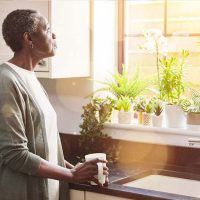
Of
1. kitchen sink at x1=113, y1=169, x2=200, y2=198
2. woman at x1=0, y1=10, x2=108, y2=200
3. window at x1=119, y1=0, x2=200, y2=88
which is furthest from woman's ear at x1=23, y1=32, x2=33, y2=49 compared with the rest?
window at x1=119, y1=0, x2=200, y2=88

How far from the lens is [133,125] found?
262 cm

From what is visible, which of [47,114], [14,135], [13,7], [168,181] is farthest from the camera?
[13,7]

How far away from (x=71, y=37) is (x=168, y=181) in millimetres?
916

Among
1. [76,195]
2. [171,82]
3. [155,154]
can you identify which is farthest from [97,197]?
[171,82]

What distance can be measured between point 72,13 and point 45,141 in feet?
3.08

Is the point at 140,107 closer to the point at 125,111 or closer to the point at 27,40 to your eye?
the point at 125,111

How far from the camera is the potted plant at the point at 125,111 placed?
2.68m

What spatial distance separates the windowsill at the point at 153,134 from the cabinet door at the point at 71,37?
1.18 feet

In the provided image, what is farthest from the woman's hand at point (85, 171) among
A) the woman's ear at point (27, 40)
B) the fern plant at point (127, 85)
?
the fern plant at point (127, 85)

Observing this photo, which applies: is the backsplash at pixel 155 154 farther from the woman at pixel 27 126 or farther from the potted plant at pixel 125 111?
the woman at pixel 27 126

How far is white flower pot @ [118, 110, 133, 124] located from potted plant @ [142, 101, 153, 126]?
0.29ft

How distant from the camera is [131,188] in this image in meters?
1.96

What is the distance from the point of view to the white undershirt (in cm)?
191

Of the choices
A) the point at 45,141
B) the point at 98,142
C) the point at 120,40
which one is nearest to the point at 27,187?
the point at 45,141
